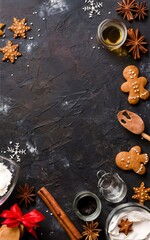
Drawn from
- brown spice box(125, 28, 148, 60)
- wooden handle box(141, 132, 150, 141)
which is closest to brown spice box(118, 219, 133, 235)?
wooden handle box(141, 132, 150, 141)

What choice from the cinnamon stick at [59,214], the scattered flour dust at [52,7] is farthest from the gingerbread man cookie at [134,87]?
the cinnamon stick at [59,214]

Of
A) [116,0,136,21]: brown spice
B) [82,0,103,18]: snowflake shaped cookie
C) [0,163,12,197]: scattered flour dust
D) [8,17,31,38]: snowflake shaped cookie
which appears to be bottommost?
[0,163,12,197]: scattered flour dust

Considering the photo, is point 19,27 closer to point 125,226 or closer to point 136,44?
point 136,44

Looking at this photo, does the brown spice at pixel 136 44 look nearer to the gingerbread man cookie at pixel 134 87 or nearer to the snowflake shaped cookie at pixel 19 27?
the gingerbread man cookie at pixel 134 87

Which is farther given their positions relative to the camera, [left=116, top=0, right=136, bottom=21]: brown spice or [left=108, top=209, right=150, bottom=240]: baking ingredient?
[left=116, top=0, right=136, bottom=21]: brown spice

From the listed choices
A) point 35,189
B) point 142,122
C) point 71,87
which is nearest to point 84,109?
point 71,87

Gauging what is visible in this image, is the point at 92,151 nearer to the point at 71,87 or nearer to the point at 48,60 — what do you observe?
the point at 71,87

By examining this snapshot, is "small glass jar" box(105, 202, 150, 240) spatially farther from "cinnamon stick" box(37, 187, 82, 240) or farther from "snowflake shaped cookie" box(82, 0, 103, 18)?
"snowflake shaped cookie" box(82, 0, 103, 18)
